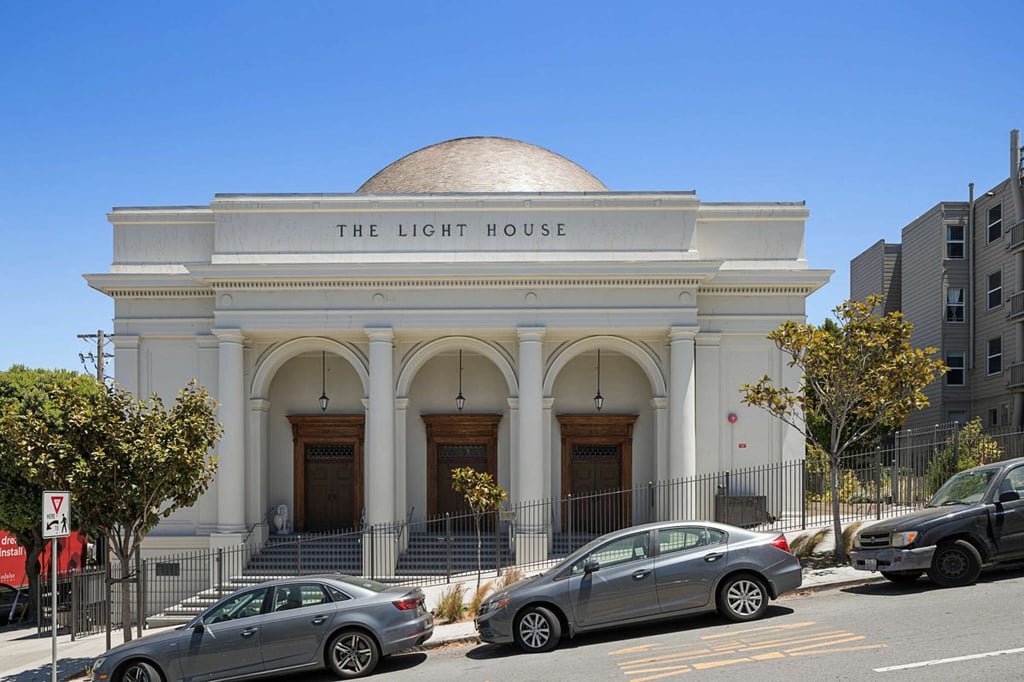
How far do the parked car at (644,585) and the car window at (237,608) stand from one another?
9.56 ft

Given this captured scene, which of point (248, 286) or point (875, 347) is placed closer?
point (875, 347)

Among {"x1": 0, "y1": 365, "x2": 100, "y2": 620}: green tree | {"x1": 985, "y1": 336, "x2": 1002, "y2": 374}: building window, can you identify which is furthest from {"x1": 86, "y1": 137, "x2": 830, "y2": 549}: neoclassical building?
{"x1": 985, "y1": 336, "x2": 1002, "y2": 374}: building window

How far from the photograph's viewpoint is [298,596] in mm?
12688

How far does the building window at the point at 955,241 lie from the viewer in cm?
3591

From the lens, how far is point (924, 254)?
124 ft

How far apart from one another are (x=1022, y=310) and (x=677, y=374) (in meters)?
Result: 15.6

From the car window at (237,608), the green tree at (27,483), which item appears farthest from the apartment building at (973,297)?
the green tree at (27,483)

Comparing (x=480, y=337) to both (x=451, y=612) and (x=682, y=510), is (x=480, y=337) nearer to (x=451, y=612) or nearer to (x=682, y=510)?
A: (x=682, y=510)

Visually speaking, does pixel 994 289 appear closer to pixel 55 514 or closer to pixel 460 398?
pixel 460 398

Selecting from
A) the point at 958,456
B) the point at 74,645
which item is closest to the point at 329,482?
the point at 74,645

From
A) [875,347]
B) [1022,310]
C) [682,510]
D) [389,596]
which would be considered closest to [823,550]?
[875,347]

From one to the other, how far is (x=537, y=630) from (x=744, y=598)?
106 inches

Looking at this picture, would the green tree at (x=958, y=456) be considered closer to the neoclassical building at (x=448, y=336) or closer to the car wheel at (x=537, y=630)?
the neoclassical building at (x=448, y=336)

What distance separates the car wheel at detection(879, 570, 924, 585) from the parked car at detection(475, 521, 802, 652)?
1.97 m
